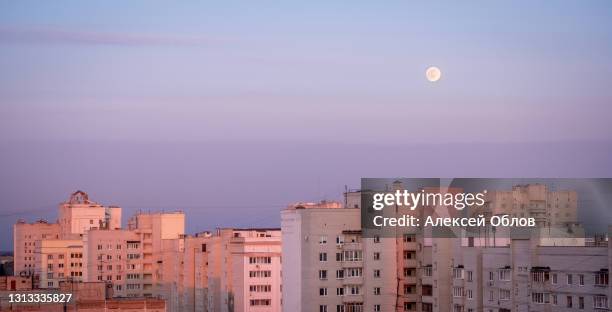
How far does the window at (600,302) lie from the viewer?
36644 mm

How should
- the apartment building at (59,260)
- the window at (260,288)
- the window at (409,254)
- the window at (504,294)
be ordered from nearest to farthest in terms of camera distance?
the window at (504,294) < the window at (409,254) < the window at (260,288) < the apartment building at (59,260)

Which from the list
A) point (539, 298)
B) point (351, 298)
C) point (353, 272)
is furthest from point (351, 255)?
point (539, 298)

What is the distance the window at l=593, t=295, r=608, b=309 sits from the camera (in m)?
36.6

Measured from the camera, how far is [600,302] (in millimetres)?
36969

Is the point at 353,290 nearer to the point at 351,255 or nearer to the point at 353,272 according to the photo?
the point at 353,272

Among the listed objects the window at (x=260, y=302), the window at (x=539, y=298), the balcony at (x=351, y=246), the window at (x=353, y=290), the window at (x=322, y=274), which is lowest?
the window at (x=539, y=298)

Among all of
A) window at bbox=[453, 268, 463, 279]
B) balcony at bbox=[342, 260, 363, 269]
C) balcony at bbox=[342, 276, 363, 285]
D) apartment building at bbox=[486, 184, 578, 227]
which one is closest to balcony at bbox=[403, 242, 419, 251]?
balcony at bbox=[342, 260, 363, 269]

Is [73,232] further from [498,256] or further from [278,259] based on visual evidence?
[498,256]

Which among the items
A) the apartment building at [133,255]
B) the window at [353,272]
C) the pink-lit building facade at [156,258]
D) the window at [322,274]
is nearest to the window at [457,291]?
the window at [353,272]

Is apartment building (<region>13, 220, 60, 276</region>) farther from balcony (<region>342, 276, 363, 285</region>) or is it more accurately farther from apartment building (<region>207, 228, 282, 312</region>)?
balcony (<region>342, 276, 363, 285</region>)

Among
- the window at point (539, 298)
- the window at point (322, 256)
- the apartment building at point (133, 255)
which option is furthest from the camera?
the apartment building at point (133, 255)

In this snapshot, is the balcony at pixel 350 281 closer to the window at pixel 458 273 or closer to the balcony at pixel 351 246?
the balcony at pixel 351 246

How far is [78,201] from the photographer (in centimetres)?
9650

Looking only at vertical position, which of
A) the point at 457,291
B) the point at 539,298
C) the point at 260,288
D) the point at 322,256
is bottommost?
the point at 539,298
